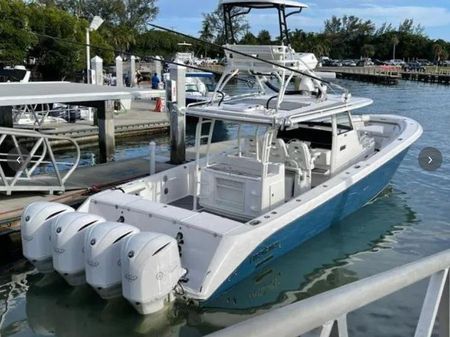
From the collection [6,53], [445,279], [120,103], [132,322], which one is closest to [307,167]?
[132,322]

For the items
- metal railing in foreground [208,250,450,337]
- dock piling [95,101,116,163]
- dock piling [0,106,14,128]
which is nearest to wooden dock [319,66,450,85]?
dock piling [95,101,116,163]

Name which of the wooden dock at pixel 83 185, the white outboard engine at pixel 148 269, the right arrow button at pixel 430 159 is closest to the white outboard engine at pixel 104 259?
the white outboard engine at pixel 148 269

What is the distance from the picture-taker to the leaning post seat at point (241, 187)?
7773 millimetres

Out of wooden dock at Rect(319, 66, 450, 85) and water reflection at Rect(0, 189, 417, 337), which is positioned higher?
wooden dock at Rect(319, 66, 450, 85)

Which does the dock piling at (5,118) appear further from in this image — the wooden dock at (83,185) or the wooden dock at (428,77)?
the wooden dock at (428,77)

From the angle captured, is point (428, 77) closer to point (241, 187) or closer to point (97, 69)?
point (97, 69)

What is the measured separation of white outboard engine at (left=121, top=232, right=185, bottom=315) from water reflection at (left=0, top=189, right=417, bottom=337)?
1.53 ft

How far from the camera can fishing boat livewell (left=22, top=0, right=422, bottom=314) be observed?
6.28 m

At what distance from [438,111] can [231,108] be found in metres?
25.5

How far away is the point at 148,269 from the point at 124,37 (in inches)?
2410

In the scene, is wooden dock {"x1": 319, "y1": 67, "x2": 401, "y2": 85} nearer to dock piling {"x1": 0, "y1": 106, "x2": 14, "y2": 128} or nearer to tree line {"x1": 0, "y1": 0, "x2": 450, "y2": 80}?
tree line {"x1": 0, "y1": 0, "x2": 450, "y2": 80}

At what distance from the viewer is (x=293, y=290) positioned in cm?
753

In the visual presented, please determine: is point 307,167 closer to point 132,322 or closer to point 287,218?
point 287,218

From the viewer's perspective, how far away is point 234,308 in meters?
6.84
